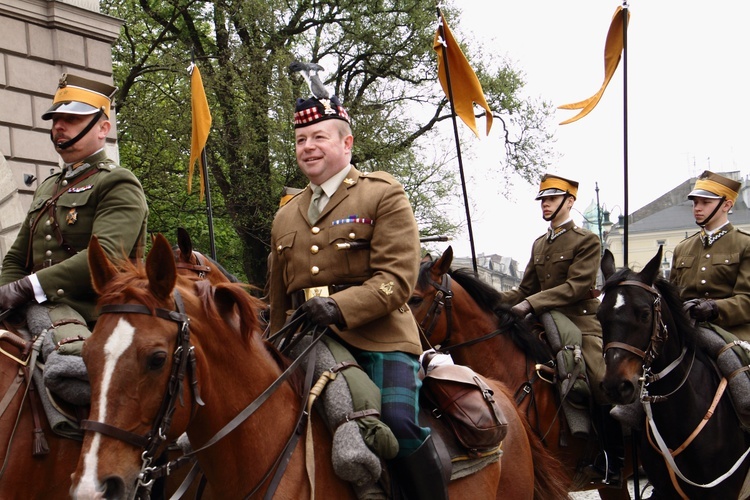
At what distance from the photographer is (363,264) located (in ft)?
13.6

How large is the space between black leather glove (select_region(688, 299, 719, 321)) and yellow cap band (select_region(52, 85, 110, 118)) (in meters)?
4.75

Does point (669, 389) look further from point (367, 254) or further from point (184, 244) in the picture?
point (184, 244)

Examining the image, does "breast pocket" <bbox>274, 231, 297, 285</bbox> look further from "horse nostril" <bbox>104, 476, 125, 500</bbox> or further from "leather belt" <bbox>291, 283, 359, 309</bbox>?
"horse nostril" <bbox>104, 476, 125, 500</bbox>

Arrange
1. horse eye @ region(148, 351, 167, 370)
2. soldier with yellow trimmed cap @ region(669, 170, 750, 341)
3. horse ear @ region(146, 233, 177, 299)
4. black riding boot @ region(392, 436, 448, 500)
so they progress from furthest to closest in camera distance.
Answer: soldier with yellow trimmed cap @ region(669, 170, 750, 341), black riding boot @ region(392, 436, 448, 500), horse ear @ region(146, 233, 177, 299), horse eye @ region(148, 351, 167, 370)

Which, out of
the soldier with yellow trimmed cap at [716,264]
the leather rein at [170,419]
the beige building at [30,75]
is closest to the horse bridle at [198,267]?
the leather rein at [170,419]

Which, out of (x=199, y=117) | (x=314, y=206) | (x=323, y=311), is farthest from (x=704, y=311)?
(x=199, y=117)

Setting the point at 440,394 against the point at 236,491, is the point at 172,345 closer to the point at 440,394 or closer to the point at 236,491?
the point at 236,491

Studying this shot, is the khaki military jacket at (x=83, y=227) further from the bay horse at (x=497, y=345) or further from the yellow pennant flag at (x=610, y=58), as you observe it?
the yellow pennant flag at (x=610, y=58)

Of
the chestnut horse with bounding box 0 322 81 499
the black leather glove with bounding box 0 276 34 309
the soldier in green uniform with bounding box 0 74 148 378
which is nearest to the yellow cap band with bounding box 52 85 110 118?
the soldier in green uniform with bounding box 0 74 148 378

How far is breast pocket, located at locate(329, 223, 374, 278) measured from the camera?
4121mm

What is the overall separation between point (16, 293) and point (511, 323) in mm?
4204

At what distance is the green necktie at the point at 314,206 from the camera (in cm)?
426

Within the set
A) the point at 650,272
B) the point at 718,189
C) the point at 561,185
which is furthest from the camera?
the point at 561,185

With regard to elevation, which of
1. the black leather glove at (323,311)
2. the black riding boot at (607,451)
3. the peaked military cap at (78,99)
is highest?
the peaked military cap at (78,99)
